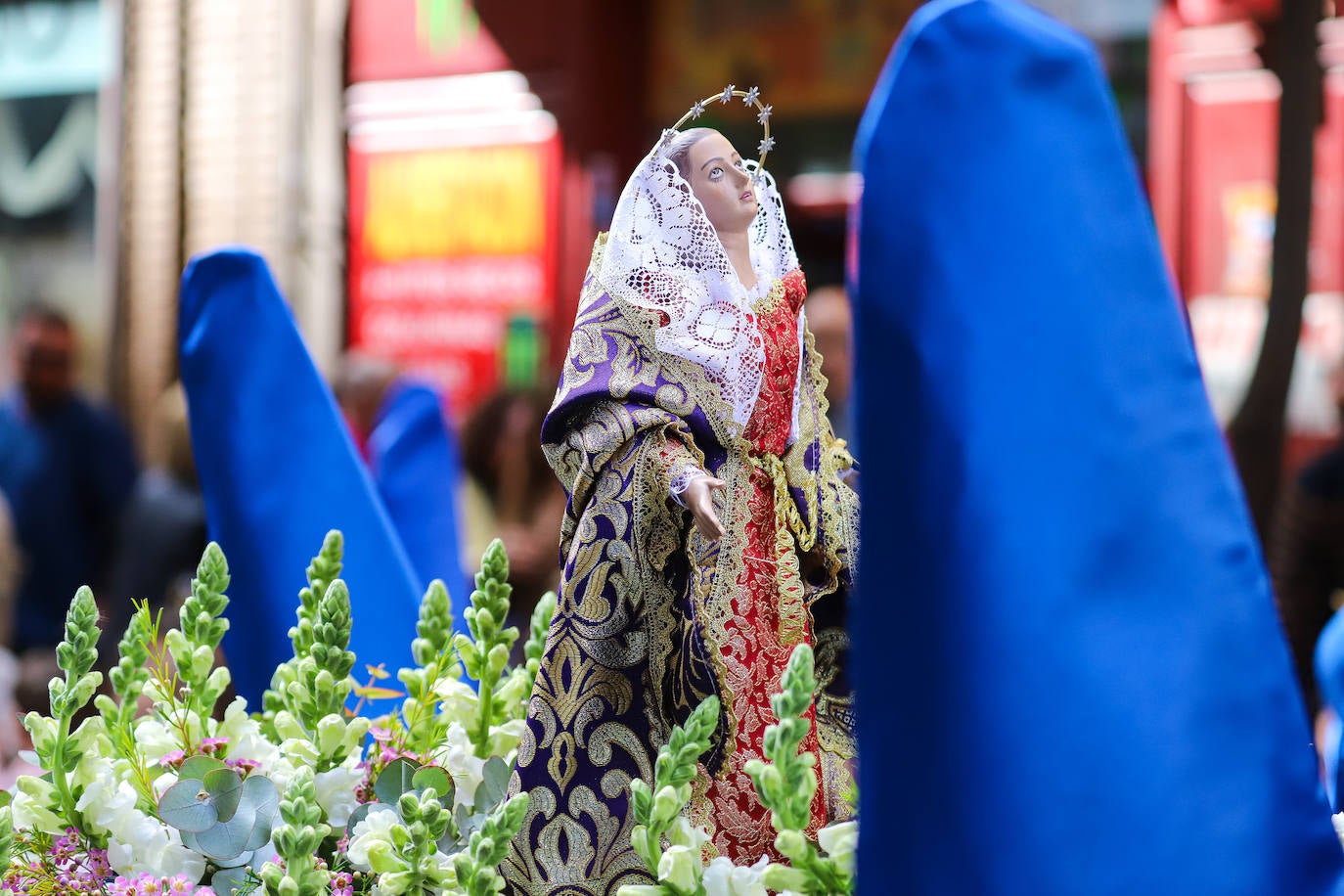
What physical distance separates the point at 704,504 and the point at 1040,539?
0.39 m

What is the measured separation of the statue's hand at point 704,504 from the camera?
1111mm

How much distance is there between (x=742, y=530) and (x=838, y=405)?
6.41 feet

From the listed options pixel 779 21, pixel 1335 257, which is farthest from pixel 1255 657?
pixel 779 21

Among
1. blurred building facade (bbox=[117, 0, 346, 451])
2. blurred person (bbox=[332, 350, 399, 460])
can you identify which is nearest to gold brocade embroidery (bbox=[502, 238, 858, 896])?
blurred person (bbox=[332, 350, 399, 460])

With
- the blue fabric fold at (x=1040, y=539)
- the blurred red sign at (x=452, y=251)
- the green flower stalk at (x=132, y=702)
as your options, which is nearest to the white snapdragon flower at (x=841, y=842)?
the blue fabric fold at (x=1040, y=539)

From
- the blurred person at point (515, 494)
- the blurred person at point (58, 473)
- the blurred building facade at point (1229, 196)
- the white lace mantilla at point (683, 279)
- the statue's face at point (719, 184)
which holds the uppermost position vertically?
the statue's face at point (719, 184)

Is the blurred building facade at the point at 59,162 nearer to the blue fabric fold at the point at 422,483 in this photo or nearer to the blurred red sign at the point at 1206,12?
the blurred red sign at the point at 1206,12

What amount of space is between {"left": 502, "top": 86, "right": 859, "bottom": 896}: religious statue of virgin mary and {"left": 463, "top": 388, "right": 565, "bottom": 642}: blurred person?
1826 millimetres

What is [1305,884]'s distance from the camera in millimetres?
778

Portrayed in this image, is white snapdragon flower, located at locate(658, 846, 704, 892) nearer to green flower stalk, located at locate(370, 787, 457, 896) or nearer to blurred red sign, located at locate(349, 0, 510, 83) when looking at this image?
green flower stalk, located at locate(370, 787, 457, 896)

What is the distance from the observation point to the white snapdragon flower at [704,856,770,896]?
101 centimetres

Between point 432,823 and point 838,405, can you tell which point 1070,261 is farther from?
point 838,405

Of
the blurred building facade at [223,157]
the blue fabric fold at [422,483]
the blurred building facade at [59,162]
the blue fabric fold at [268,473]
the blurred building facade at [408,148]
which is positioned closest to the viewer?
the blue fabric fold at [268,473]

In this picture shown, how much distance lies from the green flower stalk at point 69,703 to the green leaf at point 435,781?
0.85ft
